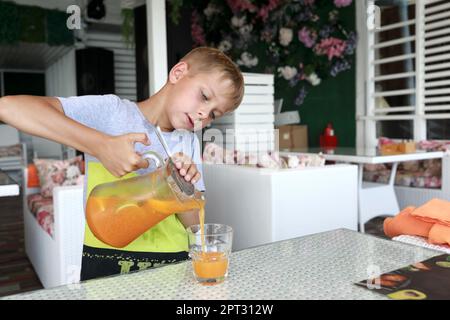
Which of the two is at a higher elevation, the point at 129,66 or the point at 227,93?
the point at 129,66

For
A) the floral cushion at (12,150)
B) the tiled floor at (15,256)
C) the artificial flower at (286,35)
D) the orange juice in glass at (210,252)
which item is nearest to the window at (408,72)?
the artificial flower at (286,35)

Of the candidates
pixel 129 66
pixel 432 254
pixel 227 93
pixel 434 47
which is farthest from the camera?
pixel 129 66

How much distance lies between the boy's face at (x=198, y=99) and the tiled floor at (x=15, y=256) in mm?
1776

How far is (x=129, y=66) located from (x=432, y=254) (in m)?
6.33

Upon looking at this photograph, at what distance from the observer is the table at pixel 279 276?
0.61 meters

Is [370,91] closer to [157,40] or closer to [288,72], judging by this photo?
[288,72]

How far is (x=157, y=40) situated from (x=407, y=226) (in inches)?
82.9

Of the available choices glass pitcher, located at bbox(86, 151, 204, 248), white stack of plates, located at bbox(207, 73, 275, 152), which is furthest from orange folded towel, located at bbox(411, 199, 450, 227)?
white stack of plates, located at bbox(207, 73, 275, 152)

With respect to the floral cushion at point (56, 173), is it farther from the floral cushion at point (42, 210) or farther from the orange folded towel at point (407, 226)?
the orange folded towel at point (407, 226)

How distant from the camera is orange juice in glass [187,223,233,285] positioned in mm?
662
